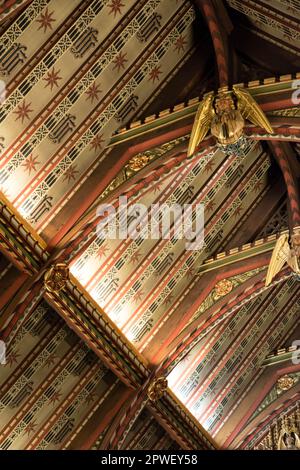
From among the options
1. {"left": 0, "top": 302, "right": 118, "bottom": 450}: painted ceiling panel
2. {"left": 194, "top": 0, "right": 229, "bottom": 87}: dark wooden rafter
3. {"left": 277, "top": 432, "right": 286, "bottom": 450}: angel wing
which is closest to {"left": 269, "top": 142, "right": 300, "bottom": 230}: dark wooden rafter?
{"left": 194, "top": 0, "right": 229, "bottom": 87}: dark wooden rafter

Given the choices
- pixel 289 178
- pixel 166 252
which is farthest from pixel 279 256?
pixel 166 252

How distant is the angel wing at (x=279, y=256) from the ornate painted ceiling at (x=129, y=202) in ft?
0.67

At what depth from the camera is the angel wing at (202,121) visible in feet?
43.8

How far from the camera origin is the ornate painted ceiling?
13.5m

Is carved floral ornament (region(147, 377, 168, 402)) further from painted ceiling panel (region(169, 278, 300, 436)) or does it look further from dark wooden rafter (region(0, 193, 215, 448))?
painted ceiling panel (region(169, 278, 300, 436))

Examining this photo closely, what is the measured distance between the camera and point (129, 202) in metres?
14.4

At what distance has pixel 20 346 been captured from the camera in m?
14.6

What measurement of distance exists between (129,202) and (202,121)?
177cm

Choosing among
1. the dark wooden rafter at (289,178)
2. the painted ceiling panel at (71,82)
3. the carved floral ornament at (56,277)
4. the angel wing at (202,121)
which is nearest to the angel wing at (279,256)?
the dark wooden rafter at (289,178)

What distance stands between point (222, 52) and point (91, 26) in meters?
1.94

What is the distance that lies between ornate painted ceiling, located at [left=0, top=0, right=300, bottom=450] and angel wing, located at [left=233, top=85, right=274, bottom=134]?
10 cm

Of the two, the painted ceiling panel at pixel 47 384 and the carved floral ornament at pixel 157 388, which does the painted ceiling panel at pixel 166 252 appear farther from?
the painted ceiling panel at pixel 47 384
